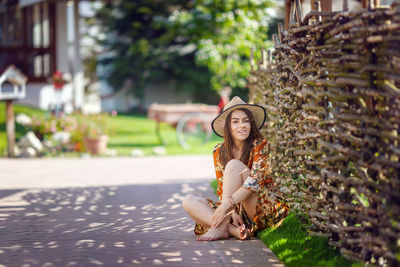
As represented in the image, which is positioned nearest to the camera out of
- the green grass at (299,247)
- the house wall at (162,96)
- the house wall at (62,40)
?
the green grass at (299,247)

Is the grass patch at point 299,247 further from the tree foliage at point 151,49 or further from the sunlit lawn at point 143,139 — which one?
the tree foliage at point 151,49

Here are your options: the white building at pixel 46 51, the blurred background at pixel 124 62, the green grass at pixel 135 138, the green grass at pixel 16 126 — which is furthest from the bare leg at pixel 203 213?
the white building at pixel 46 51

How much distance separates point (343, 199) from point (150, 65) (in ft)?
76.2

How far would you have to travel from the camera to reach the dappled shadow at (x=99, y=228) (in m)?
4.45

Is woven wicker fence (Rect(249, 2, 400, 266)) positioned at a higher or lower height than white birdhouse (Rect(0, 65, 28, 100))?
lower

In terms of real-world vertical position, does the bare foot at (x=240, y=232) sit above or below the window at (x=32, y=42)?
below

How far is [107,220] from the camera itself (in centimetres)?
607

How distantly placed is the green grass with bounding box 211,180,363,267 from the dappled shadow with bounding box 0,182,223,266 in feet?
1.62

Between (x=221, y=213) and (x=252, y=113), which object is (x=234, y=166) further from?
(x=252, y=113)

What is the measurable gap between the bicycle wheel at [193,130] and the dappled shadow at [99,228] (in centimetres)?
585

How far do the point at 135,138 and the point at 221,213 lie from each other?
12.4m

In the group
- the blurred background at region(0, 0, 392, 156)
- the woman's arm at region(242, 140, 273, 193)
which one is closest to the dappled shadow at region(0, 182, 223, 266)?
the woman's arm at region(242, 140, 273, 193)

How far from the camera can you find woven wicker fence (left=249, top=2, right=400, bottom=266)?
3455 millimetres

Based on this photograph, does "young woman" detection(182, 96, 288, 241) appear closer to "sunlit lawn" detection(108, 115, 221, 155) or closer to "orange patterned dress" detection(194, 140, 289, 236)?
"orange patterned dress" detection(194, 140, 289, 236)
